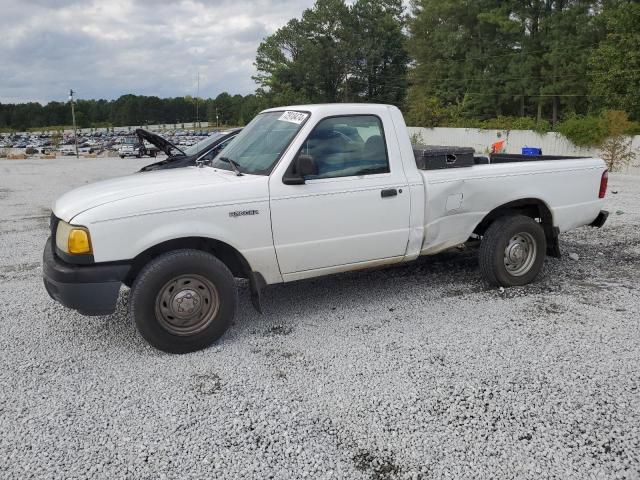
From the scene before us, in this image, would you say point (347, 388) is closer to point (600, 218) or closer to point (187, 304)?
point (187, 304)

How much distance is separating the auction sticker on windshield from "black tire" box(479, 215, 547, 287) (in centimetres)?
229

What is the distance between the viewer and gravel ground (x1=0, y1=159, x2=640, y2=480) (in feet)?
9.48

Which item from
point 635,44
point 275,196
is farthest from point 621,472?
point 635,44

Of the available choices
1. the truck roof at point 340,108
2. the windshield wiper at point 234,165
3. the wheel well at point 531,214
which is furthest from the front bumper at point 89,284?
the wheel well at point 531,214

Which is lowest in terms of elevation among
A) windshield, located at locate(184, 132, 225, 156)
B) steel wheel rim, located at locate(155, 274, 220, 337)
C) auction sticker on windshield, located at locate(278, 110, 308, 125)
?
steel wheel rim, located at locate(155, 274, 220, 337)

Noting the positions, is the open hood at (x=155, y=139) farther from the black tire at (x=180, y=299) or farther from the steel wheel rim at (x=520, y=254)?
the steel wheel rim at (x=520, y=254)

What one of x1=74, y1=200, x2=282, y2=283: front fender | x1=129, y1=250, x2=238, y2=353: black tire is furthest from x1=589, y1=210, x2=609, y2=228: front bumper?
x1=129, y1=250, x2=238, y2=353: black tire

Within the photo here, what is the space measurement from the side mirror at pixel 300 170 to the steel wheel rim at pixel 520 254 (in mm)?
2412

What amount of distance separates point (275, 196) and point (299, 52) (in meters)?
78.4

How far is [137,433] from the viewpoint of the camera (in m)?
3.16

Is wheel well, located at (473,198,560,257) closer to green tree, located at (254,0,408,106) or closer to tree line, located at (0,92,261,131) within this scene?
green tree, located at (254,0,408,106)

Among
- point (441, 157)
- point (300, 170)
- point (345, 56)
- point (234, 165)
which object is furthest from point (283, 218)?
point (345, 56)

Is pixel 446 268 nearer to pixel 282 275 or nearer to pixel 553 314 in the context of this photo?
pixel 553 314

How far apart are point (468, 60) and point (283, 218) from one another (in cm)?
5539
